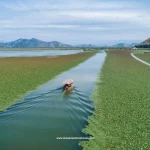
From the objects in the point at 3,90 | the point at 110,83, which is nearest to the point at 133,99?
the point at 110,83

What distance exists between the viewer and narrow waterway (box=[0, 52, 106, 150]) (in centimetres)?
1623

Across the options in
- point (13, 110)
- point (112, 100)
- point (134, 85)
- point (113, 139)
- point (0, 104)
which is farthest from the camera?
point (134, 85)

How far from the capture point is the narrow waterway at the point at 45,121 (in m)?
16.2

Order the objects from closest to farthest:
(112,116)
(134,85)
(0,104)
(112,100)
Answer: (112,116)
(0,104)
(112,100)
(134,85)

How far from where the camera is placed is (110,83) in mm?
38062

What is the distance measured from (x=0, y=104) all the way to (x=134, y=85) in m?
19.1

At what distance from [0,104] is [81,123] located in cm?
938

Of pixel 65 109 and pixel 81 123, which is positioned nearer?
→ pixel 81 123

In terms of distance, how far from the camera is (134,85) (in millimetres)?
36188

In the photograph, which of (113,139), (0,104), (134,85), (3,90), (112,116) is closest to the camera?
(113,139)

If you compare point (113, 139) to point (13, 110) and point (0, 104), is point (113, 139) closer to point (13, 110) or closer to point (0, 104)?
point (13, 110)

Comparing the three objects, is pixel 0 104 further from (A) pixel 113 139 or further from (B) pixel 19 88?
(A) pixel 113 139

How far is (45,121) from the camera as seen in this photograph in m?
20.6

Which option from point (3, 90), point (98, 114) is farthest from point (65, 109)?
point (3, 90)
